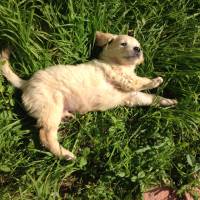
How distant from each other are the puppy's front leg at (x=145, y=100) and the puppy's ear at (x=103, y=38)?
22.1 inches

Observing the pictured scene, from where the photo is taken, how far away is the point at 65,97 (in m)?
4.37

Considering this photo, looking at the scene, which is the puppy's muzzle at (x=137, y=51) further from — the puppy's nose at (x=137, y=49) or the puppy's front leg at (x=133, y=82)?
the puppy's front leg at (x=133, y=82)

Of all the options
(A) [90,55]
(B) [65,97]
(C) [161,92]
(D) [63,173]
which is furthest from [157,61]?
(D) [63,173]

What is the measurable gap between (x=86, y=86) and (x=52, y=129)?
51 centimetres

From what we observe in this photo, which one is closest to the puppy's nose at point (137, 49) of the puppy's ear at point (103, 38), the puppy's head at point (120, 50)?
the puppy's head at point (120, 50)

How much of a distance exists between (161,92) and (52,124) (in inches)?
51.4

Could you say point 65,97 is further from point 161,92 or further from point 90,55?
point 161,92

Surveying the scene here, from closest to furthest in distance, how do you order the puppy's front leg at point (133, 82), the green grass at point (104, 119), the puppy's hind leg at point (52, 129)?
the puppy's hind leg at point (52, 129), the green grass at point (104, 119), the puppy's front leg at point (133, 82)

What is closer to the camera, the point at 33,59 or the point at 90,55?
the point at 33,59

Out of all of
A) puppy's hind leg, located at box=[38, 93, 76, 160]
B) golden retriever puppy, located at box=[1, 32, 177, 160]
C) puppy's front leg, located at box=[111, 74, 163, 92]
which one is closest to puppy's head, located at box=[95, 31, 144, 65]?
golden retriever puppy, located at box=[1, 32, 177, 160]

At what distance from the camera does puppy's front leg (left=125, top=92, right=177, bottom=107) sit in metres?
4.77

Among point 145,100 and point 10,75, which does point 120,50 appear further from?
point 10,75

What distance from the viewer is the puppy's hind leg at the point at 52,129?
419cm

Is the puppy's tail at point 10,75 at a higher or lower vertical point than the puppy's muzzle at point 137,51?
lower
